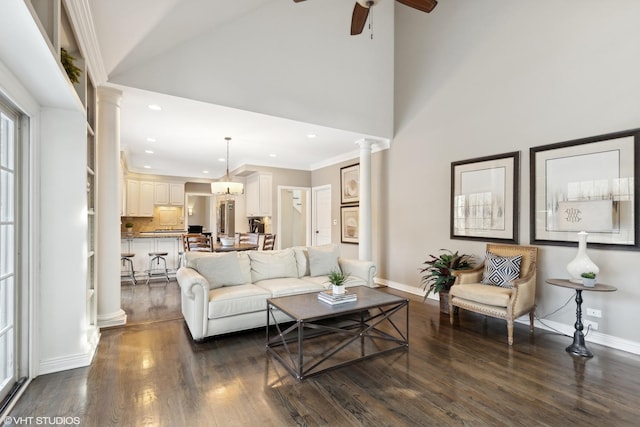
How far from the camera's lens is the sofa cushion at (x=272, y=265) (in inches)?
155

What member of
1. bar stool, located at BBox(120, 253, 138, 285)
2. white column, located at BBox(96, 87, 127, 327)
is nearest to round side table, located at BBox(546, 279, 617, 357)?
white column, located at BBox(96, 87, 127, 327)

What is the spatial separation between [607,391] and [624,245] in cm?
148

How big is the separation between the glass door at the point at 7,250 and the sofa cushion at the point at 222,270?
60.4 inches

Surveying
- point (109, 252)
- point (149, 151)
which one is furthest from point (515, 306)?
point (149, 151)

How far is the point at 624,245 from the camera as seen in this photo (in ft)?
9.79

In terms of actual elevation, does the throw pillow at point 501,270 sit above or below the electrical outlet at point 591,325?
above

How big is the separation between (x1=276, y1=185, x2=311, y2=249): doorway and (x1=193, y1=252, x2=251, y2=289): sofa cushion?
13.5ft

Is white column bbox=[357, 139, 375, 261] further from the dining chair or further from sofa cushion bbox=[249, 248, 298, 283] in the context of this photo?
the dining chair

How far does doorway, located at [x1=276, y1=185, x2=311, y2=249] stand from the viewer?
7950mm

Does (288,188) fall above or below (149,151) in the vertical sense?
below

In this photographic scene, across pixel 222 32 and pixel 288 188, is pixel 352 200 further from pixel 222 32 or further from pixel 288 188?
pixel 222 32

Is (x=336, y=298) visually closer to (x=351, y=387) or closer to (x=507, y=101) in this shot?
(x=351, y=387)

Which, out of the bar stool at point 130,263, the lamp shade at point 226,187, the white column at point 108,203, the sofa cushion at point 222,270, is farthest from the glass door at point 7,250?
the lamp shade at point 226,187

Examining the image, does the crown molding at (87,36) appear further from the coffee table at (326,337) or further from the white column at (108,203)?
the coffee table at (326,337)
